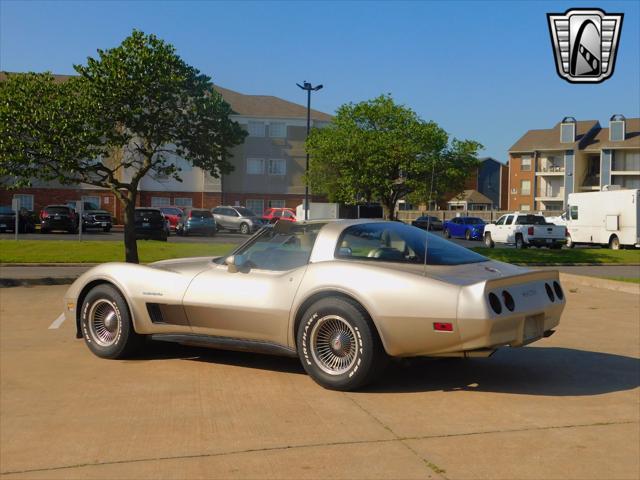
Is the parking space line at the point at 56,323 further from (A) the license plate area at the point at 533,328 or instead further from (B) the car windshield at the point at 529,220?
(B) the car windshield at the point at 529,220

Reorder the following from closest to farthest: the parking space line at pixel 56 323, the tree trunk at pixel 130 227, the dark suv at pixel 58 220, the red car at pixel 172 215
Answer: the parking space line at pixel 56 323 → the tree trunk at pixel 130 227 → the dark suv at pixel 58 220 → the red car at pixel 172 215

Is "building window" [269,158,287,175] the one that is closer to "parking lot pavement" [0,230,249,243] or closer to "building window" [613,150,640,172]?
"parking lot pavement" [0,230,249,243]

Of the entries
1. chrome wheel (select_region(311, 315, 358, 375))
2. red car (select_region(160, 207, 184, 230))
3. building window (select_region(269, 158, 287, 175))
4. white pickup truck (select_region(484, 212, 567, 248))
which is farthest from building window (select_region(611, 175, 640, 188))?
chrome wheel (select_region(311, 315, 358, 375))

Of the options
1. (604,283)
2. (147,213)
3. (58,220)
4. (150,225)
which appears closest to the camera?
(604,283)

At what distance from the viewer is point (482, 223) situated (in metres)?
48.2

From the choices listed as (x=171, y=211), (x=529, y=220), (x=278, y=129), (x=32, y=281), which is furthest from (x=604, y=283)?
(x=278, y=129)

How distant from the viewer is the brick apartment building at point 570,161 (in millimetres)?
68562

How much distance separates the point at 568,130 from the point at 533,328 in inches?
2837

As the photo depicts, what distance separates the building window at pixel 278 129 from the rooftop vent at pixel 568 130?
28.9 metres

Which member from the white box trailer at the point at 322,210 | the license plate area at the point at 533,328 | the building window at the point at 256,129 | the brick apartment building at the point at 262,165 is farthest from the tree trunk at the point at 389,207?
the building window at the point at 256,129

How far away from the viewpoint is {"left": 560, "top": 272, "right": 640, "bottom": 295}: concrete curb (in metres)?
14.0

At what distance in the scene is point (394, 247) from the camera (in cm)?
588

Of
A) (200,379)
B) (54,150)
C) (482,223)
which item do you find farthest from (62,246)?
(482,223)
